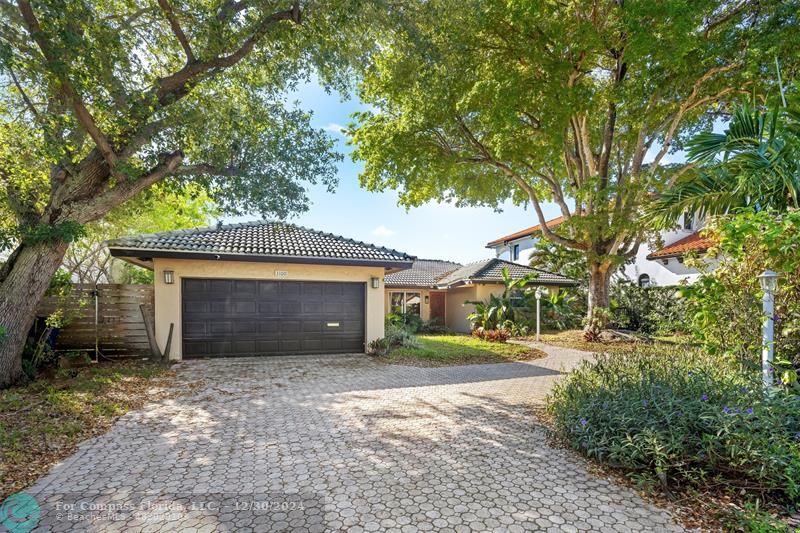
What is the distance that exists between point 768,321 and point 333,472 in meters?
5.24

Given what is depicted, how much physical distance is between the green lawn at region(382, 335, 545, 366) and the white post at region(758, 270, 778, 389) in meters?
6.62

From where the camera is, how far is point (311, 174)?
342 inches

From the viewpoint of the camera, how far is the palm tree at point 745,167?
449 centimetres

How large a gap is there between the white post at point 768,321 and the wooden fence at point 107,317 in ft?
40.8

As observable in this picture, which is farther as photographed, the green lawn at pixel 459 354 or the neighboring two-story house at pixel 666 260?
the neighboring two-story house at pixel 666 260

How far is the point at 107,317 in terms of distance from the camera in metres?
9.77

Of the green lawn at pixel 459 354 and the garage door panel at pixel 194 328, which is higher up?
the garage door panel at pixel 194 328

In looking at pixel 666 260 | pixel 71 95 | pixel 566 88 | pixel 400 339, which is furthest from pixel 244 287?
pixel 666 260

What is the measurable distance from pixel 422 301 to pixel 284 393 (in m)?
14.4

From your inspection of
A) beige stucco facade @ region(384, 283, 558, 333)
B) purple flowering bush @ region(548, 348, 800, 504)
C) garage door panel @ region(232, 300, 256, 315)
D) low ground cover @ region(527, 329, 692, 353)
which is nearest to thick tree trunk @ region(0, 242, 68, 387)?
garage door panel @ region(232, 300, 256, 315)

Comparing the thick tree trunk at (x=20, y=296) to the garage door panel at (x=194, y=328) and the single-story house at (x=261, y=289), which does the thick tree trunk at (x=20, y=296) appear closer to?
the single-story house at (x=261, y=289)

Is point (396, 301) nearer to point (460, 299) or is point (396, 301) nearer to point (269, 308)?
point (460, 299)

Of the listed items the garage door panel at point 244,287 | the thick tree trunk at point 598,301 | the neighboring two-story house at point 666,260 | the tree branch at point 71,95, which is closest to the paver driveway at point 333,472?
the garage door panel at point 244,287

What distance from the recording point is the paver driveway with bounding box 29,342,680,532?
10.0 feet
